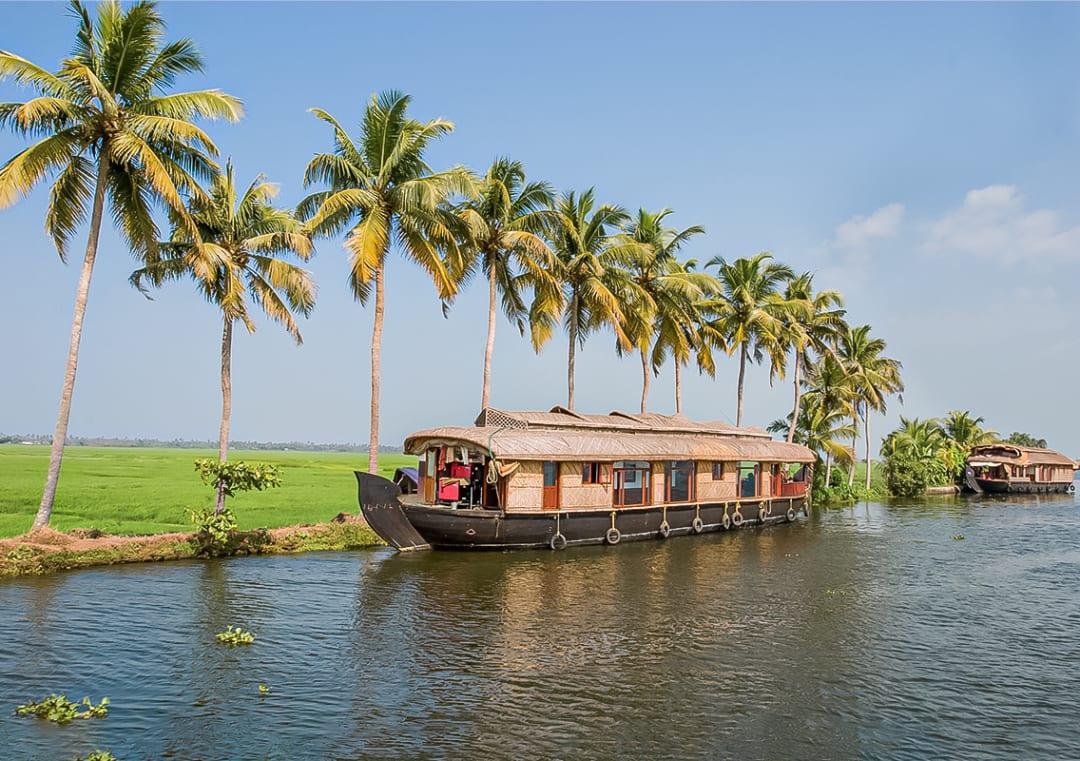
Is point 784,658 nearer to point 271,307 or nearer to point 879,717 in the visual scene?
point 879,717

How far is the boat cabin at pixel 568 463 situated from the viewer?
66.7ft

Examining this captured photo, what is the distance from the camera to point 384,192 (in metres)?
22.4

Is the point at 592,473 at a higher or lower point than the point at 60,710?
higher

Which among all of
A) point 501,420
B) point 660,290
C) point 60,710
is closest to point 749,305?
point 660,290

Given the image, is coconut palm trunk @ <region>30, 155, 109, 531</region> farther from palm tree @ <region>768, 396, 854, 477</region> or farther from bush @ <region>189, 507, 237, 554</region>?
palm tree @ <region>768, 396, 854, 477</region>

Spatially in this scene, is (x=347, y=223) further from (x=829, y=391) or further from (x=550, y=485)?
(x=829, y=391)

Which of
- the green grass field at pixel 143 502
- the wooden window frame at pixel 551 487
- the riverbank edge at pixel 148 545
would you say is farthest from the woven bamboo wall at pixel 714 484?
the green grass field at pixel 143 502

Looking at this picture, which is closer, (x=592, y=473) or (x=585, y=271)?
(x=592, y=473)

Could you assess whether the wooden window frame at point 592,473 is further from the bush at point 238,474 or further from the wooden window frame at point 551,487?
the bush at point 238,474

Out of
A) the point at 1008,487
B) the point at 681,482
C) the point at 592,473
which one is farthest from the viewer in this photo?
the point at 1008,487

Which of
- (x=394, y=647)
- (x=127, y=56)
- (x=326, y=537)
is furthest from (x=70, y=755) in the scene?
(x=127, y=56)

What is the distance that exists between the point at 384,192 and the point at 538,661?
15618 millimetres

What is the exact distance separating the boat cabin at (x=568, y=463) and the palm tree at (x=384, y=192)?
95.6 inches

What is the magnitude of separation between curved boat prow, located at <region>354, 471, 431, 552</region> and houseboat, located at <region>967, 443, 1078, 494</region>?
2016 inches
